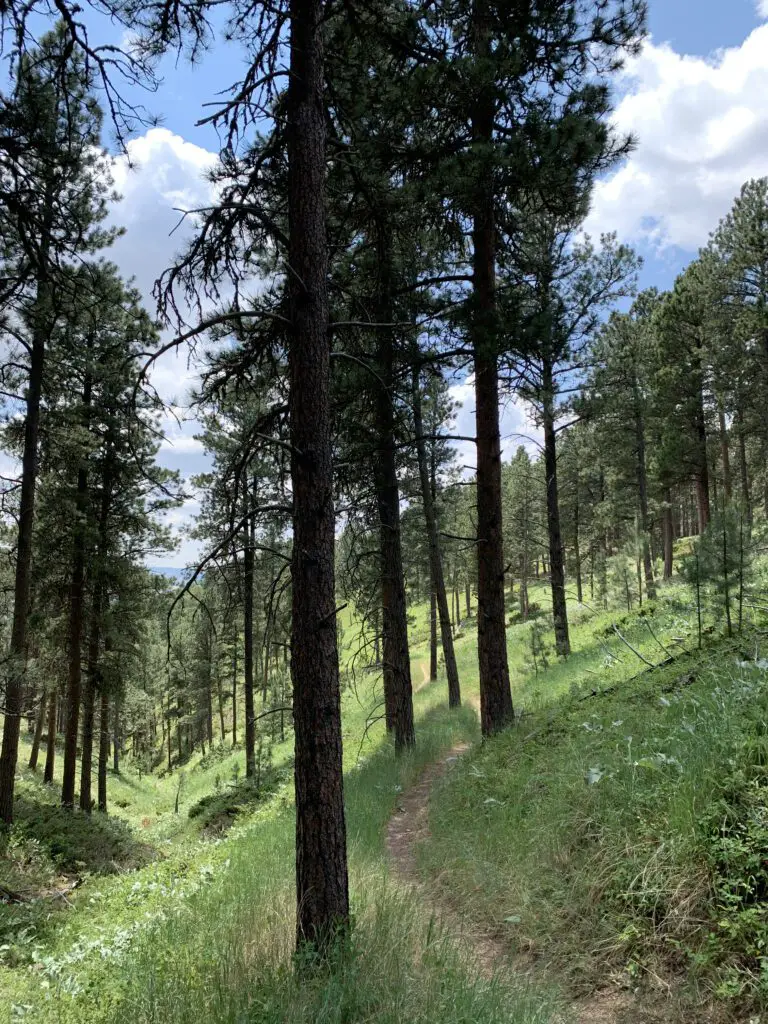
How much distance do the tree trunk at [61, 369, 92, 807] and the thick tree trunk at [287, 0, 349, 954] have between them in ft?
36.4

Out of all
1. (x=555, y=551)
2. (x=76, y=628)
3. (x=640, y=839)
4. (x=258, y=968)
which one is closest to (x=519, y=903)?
(x=640, y=839)

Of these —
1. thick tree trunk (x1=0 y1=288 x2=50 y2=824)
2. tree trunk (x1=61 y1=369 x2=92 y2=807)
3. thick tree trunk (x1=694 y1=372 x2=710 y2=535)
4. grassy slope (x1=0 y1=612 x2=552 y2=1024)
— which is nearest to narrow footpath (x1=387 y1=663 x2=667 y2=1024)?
grassy slope (x1=0 y1=612 x2=552 y2=1024)

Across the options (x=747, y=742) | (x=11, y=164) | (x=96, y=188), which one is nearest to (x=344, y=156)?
(x=11, y=164)

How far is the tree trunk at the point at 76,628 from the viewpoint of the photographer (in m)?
13.1

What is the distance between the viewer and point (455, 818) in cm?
604

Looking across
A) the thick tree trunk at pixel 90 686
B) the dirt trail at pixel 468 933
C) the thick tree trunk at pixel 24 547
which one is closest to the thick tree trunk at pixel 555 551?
the dirt trail at pixel 468 933

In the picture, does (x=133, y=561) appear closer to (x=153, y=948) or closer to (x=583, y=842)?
(x=153, y=948)

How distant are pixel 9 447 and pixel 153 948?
35.8 ft

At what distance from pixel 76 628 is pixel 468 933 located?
1246cm

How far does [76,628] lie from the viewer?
13.4 meters

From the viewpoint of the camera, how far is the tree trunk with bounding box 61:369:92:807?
43.1ft

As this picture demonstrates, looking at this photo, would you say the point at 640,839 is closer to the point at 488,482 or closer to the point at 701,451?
the point at 488,482

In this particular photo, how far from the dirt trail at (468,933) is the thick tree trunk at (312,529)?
1.07m

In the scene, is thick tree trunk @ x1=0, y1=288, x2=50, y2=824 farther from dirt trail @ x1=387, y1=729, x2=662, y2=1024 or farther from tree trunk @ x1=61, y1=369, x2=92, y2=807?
dirt trail @ x1=387, y1=729, x2=662, y2=1024
